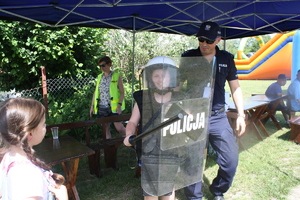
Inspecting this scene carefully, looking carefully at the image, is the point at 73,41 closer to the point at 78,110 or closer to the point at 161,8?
the point at 78,110

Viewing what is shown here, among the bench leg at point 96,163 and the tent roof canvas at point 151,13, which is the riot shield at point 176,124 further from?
the bench leg at point 96,163

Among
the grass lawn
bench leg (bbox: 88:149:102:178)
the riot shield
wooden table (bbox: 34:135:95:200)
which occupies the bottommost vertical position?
the grass lawn

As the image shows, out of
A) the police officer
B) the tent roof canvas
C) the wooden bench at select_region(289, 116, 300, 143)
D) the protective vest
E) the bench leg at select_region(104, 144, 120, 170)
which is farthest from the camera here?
the wooden bench at select_region(289, 116, 300, 143)

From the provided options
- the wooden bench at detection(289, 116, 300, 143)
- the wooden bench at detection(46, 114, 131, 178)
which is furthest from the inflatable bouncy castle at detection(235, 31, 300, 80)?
the wooden bench at detection(46, 114, 131, 178)

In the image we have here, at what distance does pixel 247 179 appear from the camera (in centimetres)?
357

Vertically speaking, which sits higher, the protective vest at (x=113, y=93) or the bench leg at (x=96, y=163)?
the protective vest at (x=113, y=93)

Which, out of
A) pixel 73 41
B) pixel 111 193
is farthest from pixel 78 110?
pixel 111 193

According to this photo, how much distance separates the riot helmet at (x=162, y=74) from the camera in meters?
1.50

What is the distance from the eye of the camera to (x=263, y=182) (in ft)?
11.4

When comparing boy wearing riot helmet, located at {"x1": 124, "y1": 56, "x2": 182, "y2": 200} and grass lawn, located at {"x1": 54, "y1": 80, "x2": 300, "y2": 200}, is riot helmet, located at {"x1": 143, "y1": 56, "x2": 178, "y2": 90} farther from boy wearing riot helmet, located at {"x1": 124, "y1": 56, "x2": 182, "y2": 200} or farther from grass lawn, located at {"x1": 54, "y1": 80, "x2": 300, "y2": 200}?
grass lawn, located at {"x1": 54, "y1": 80, "x2": 300, "y2": 200}

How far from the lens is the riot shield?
145 centimetres

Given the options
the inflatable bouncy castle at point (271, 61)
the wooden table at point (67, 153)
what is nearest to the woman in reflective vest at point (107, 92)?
the wooden table at point (67, 153)

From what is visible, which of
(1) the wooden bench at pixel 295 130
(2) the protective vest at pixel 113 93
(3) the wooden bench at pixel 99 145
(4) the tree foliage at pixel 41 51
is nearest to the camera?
(3) the wooden bench at pixel 99 145

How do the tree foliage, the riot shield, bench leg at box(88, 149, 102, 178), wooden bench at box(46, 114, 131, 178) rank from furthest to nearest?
1. the tree foliage
2. bench leg at box(88, 149, 102, 178)
3. wooden bench at box(46, 114, 131, 178)
4. the riot shield
